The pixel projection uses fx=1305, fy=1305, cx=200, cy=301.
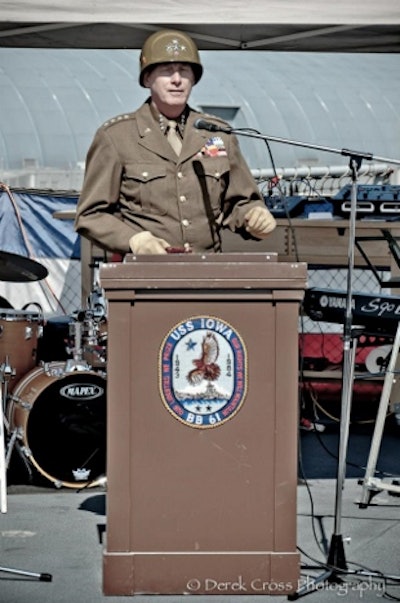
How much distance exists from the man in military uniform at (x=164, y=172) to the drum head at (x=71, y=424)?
2.23m

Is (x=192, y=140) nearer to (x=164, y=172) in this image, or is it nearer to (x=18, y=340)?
(x=164, y=172)

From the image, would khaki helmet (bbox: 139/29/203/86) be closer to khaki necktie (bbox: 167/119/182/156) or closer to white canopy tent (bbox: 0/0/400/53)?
khaki necktie (bbox: 167/119/182/156)

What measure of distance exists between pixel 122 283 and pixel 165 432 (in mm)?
629

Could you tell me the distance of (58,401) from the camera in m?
8.24

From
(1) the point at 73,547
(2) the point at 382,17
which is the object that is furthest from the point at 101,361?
(2) the point at 382,17

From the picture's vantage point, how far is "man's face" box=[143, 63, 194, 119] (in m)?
6.02

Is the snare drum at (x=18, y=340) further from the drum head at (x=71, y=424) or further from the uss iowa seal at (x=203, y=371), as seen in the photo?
the uss iowa seal at (x=203, y=371)

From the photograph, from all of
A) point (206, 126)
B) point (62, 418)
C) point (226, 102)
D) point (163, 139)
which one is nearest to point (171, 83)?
point (163, 139)

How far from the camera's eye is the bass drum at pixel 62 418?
809 cm

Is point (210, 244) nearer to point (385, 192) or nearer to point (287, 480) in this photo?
point (287, 480)

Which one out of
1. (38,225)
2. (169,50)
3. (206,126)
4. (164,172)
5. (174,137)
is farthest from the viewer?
(38,225)

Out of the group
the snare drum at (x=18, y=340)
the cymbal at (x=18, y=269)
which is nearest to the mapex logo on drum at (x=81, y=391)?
the snare drum at (x=18, y=340)

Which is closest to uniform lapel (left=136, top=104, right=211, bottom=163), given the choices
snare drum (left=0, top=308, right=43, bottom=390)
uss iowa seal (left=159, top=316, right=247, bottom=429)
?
uss iowa seal (left=159, top=316, right=247, bottom=429)

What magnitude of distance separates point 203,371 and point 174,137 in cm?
144
